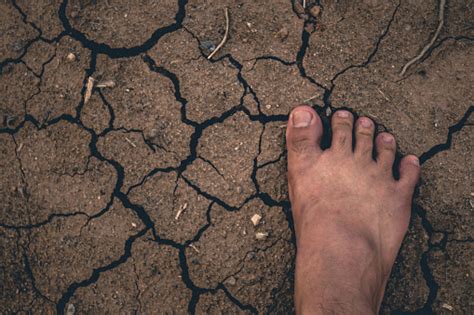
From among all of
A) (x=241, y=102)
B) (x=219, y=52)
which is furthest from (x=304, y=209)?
(x=219, y=52)

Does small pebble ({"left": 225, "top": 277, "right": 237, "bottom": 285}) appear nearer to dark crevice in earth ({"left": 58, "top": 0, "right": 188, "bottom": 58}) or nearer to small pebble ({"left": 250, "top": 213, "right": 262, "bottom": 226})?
small pebble ({"left": 250, "top": 213, "right": 262, "bottom": 226})

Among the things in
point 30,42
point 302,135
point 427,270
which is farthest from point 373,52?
point 30,42

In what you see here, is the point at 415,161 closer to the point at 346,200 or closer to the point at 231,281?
the point at 346,200

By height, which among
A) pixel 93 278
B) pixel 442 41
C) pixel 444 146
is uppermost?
pixel 442 41

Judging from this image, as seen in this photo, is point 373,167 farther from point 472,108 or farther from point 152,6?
point 152,6

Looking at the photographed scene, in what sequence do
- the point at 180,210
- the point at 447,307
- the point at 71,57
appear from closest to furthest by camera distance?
the point at 447,307
the point at 180,210
the point at 71,57

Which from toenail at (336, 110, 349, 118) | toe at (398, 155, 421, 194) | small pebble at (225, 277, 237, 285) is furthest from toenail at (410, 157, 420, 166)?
small pebble at (225, 277, 237, 285)
